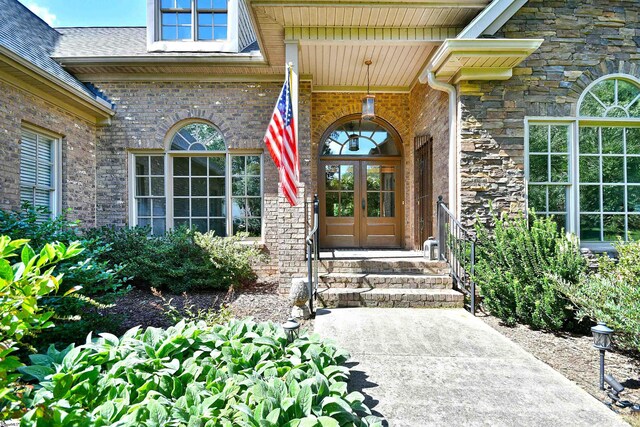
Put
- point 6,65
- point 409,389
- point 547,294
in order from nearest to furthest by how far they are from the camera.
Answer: point 409,389 < point 547,294 < point 6,65

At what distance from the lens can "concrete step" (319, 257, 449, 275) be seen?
5.70 meters

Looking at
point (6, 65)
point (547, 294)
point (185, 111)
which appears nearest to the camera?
point (547, 294)

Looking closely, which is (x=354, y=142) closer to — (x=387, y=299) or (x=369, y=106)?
(x=369, y=106)

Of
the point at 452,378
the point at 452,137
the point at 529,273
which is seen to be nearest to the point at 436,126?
the point at 452,137

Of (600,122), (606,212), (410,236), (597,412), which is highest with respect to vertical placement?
(600,122)

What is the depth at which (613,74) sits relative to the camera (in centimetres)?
562

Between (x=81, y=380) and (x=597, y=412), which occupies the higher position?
(x=81, y=380)

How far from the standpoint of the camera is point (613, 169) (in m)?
5.82

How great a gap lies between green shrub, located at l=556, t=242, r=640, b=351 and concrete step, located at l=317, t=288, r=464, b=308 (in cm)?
141

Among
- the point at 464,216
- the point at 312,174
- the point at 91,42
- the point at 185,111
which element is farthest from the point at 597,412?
the point at 91,42

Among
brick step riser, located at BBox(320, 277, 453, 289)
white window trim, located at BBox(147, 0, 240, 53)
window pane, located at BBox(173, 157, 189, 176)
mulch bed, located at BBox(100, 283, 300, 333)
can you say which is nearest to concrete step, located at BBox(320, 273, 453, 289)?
brick step riser, located at BBox(320, 277, 453, 289)

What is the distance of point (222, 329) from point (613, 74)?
6.56m

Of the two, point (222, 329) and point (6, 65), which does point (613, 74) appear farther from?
point (6, 65)

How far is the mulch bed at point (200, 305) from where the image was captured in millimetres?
4684
